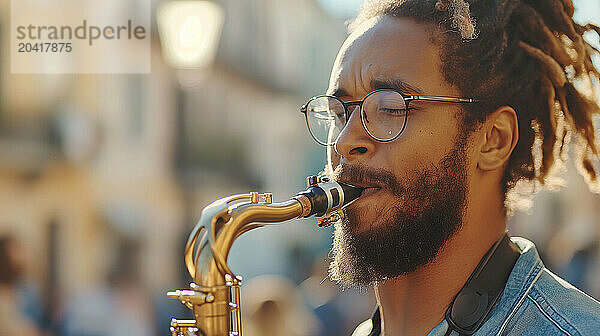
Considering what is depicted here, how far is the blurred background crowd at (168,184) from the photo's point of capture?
689 centimetres

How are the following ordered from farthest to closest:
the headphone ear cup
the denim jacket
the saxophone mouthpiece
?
the saxophone mouthpiece
the headphone ear cup
the denim jacket

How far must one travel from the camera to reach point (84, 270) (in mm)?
11688

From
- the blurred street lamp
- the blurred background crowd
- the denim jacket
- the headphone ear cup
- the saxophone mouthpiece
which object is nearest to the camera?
the denim jacket

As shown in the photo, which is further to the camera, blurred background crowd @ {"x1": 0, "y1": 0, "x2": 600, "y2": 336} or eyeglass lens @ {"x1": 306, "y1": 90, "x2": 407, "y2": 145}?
blurred background crowd @ {"x1": 0, "y1": 0, "x2": 600, "y2": 336}

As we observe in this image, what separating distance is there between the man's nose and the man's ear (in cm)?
38

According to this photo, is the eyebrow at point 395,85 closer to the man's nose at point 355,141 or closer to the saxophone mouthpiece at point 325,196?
the man's nose at point 355,141

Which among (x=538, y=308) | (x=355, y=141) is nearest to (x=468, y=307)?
(x=538, y=308)

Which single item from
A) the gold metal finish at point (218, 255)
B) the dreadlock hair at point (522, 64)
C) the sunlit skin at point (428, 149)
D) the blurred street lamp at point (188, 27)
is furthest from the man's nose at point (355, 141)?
the blurred street lamp at point (188, 27)

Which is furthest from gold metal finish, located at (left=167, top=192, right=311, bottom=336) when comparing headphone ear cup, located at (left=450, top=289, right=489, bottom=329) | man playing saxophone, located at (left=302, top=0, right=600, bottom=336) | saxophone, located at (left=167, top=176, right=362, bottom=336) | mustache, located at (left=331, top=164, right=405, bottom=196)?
headphone ear cup, located at (left=450, top=289, right=489, bottom=329)

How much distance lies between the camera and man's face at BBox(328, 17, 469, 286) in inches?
98.0

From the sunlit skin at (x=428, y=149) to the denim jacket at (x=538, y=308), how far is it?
153 millimetres

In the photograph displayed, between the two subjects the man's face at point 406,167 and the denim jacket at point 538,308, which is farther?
the man's face at point 406,167

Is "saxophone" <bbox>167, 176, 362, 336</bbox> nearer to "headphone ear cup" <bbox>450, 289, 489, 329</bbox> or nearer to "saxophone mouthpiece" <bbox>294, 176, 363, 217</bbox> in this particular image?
"saxophone mouthpiece" <bbox>294, 176, 363, 217</bbox>

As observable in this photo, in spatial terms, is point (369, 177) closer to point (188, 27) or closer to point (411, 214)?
point (411, 214)
